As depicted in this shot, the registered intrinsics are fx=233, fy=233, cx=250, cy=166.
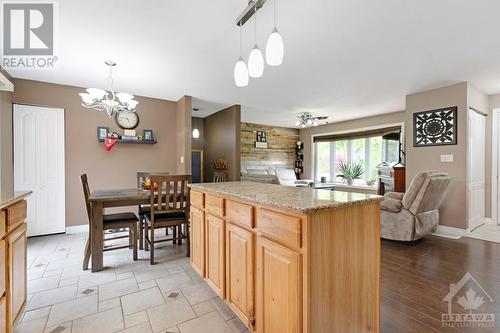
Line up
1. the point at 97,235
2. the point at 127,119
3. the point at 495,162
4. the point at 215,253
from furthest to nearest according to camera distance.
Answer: the point at 127,119 → the point at 495,162 → the point at 97,235 → the point at 215,253

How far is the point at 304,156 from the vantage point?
334 inches

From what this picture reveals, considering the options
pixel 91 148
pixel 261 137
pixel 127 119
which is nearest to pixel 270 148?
pixel 261 137

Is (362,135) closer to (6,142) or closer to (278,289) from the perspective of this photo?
(278,289)

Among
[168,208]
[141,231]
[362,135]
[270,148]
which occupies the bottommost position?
[141,231]

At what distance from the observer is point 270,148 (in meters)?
7.86

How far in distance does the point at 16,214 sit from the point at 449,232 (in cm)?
544

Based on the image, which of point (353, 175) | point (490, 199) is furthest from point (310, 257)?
point (353, 175)

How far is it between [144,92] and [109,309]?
3.62 meters

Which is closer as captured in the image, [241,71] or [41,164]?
[241,71]

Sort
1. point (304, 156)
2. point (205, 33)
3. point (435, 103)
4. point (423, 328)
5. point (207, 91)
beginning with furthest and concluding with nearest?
point (304, 156), point (207, 91), point (435, 103), point (205, 33), point (423, 328)

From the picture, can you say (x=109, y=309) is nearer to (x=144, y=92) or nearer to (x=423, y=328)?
(x=423, y=328)

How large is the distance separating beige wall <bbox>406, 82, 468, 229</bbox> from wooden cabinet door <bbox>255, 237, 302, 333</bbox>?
4.05 metres

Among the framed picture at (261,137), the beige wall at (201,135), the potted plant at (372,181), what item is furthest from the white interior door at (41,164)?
the potted plant at (372,181)

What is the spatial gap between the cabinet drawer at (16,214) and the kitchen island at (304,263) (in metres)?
1.34
